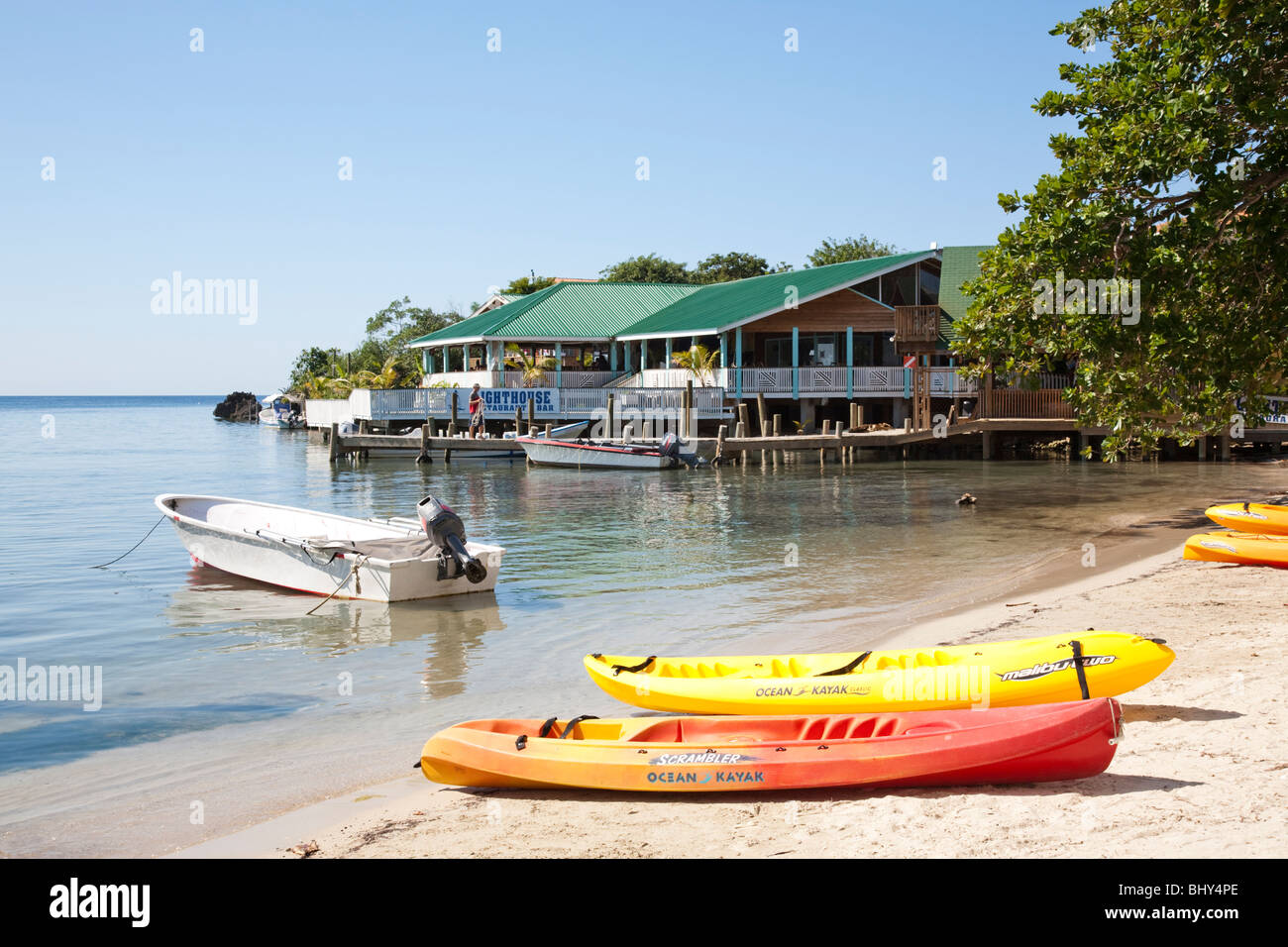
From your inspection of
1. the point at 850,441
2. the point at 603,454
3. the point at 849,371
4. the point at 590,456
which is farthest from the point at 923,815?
the point at 849,371

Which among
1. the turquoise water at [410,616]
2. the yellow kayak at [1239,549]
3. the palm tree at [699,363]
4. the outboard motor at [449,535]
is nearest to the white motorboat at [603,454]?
the turquoise water at [410,616]

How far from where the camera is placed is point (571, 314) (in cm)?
5012

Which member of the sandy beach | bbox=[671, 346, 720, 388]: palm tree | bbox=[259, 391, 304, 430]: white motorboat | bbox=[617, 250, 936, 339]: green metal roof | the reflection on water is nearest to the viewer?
the sandy beach

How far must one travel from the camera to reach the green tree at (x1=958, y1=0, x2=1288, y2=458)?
1570cm

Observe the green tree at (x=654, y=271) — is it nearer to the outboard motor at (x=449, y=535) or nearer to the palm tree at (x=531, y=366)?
the palm tree at (x=531, y=366)

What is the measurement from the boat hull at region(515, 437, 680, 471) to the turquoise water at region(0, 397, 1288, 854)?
460 centimetres

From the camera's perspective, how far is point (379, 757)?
833 cm

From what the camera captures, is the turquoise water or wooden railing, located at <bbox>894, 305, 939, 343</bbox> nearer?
the turquoise water

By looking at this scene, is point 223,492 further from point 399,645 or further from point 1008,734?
point 1008,734

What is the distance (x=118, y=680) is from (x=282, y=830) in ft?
17.6

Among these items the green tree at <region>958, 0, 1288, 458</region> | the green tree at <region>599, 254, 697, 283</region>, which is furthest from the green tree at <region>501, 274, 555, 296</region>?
the green tree at <region>958, 0, 1288, 458</region>

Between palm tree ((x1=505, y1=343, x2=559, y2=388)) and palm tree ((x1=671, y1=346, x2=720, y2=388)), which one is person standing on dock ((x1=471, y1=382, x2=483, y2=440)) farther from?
palm tree ((x1=671, y1=346, x2=720, y2=388))

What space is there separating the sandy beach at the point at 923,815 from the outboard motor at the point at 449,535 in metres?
6.33

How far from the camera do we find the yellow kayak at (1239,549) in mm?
14453
